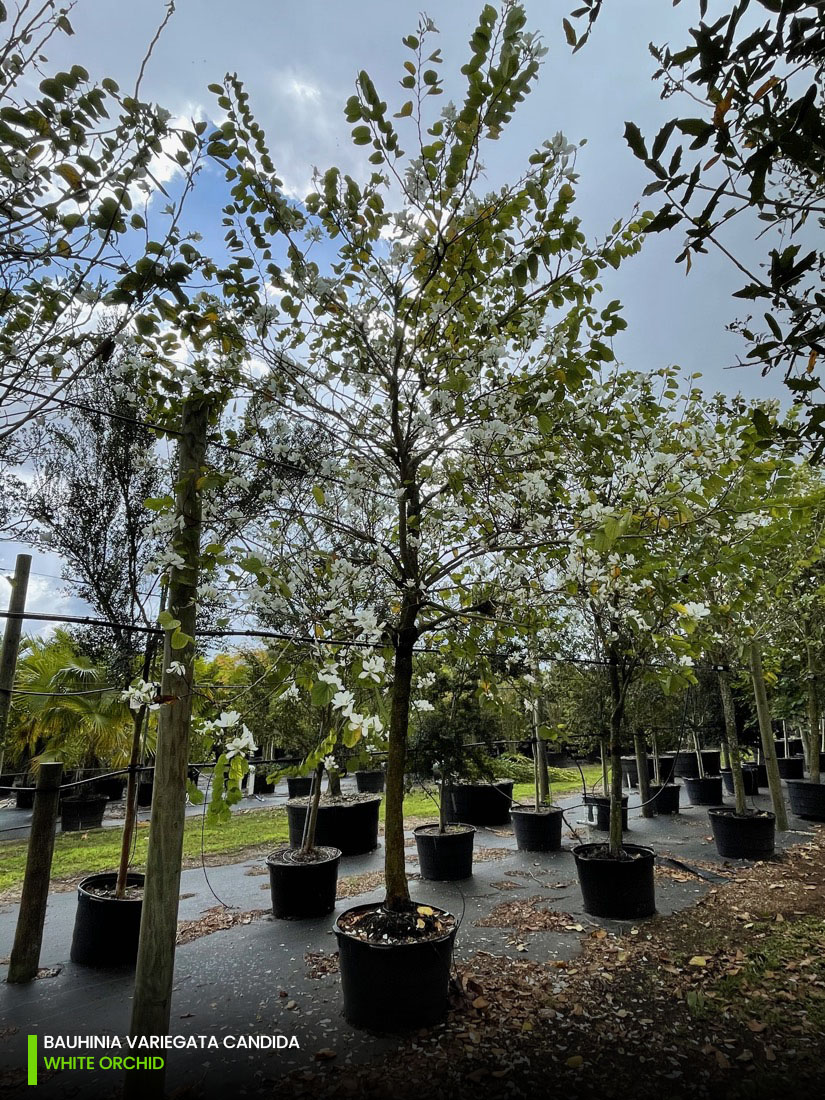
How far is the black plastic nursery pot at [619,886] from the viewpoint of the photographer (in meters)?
4.39

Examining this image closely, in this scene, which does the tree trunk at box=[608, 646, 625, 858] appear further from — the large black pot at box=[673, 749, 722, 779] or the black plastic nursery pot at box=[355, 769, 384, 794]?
the large black pot at box=[673, 749, 722, 779]

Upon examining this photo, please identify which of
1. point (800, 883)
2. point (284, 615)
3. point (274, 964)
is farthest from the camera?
point (800, 883)

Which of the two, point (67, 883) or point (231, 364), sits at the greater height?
point (231, 364)

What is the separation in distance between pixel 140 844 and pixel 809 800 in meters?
8.56

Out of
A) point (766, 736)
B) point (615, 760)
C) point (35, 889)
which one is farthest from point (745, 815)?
point (35, 889)

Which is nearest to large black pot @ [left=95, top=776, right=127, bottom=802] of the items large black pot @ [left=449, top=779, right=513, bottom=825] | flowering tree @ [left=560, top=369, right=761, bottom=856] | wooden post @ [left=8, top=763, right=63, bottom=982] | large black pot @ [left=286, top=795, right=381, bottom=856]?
large black pot @ [left=286, top=795, right=381, bottom=856]

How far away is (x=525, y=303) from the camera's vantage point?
9.44 ft

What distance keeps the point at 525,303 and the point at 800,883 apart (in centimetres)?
541

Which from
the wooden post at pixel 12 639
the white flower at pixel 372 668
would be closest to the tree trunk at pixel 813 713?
the white flower at pixel 372 668

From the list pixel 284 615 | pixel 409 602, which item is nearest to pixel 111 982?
pixel 284 615

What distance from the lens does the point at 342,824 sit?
6695 mm

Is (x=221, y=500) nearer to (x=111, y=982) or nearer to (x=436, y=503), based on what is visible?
(x=436, y=503)

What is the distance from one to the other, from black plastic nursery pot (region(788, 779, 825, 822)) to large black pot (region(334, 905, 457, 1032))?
7.19m

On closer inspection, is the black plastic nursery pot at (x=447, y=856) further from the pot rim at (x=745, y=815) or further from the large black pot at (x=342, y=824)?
the pot rim at (x=745, y=815)
